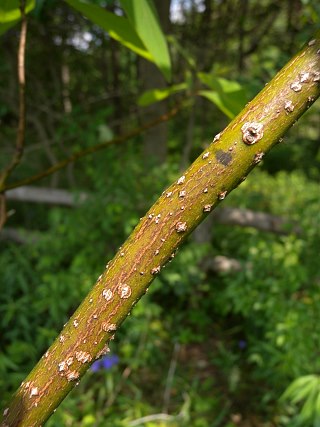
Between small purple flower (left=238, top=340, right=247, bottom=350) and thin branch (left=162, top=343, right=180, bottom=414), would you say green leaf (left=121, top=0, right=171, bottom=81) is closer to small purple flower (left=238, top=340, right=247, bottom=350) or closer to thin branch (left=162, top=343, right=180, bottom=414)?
thin branch (left=162, top=343, right=180, bottom=414)

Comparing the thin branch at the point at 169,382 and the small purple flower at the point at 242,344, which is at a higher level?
the thin branch at the point at 169,382

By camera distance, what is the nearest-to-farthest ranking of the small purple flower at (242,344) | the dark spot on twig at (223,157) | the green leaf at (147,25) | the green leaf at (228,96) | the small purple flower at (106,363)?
1. the dark spot on twig at (223,157)
2. the green leaf at (147,25)
3. the green leaf at (228,96)
4. the small purple flower at (106,363)
5. the small purple flower at (242,344)

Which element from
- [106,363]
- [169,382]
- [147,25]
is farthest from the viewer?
[169,382]

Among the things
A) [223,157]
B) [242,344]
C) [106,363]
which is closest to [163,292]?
[242,344]

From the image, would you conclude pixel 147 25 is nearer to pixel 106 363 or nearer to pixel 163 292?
pixel 106 363

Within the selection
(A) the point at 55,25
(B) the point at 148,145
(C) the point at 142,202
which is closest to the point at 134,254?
(C) the point at 142,202

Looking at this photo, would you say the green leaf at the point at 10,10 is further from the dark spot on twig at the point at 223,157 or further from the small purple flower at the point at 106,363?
the small purple flower at the point at 106,363

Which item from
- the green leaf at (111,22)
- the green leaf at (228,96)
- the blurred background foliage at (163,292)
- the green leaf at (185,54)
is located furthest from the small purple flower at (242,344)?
the green leaf at (111,22)
